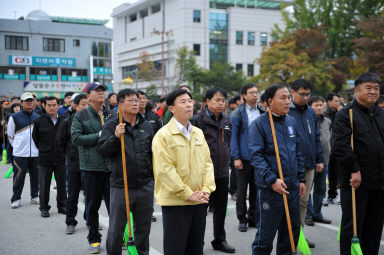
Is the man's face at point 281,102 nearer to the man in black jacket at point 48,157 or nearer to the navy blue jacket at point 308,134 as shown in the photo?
the navy blue jacket at point 308,134

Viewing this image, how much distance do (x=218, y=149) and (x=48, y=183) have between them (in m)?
3.68

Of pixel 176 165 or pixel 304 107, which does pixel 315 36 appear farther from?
pixel 176 165

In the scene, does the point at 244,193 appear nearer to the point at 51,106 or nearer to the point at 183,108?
the point at 183,108

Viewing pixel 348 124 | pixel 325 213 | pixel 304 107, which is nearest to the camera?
pixel 348 124

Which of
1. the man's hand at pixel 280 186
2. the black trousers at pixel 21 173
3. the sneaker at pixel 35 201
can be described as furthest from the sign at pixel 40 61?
the man's hand at pixel 280 186

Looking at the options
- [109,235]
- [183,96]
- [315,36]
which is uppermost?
[315,36]

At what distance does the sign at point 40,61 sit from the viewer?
46.9 metres

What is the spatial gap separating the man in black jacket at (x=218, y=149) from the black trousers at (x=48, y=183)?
3.37 m

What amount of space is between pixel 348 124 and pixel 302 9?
33.9 metres

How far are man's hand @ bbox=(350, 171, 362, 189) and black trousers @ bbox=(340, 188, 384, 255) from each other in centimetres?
13

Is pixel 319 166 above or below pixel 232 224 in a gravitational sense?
above

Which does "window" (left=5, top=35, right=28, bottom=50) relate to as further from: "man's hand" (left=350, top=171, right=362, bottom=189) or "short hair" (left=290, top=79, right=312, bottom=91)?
"man's hand" (left=350, top=171, right=362, bottom=189)

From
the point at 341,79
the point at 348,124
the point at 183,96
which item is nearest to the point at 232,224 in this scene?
the point at 348,124

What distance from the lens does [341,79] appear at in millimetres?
32094
